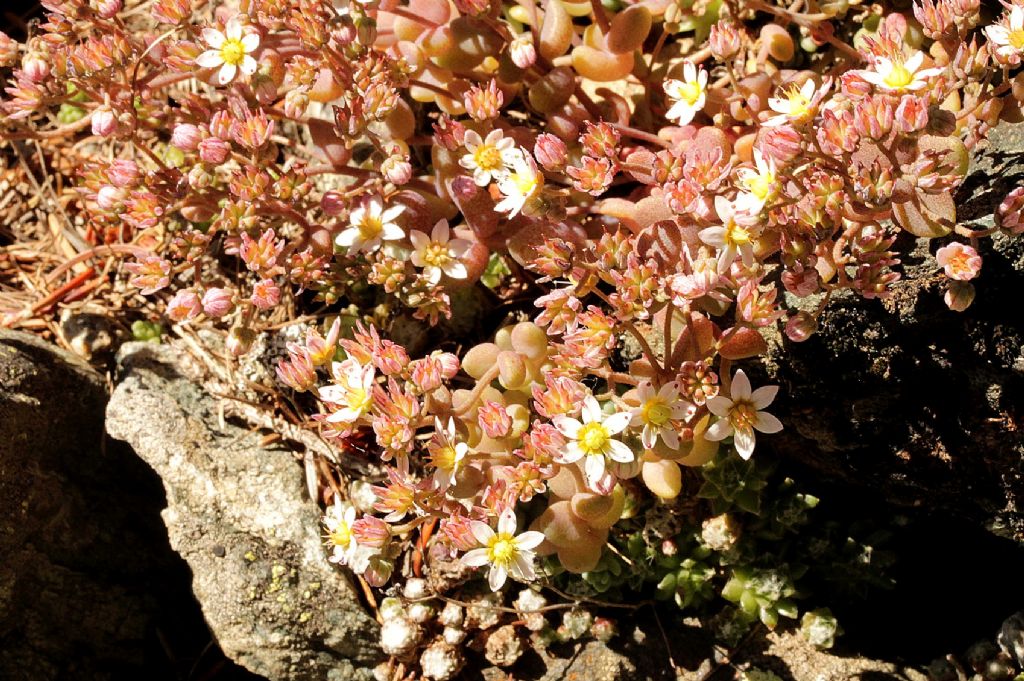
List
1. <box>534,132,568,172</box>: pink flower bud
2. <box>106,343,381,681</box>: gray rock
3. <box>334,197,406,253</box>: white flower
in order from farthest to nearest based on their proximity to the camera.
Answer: <box>106,343,381,681</box>: gray rock, <box>334,197,406,253</box>: white flower, <box>534,132,568,172</box>: pink flower bud

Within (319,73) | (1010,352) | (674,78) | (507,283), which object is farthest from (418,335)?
(1010,352)

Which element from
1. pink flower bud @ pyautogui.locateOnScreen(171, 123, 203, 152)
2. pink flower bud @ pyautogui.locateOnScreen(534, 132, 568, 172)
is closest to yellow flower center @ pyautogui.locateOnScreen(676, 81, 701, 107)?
pink flower bud @ pyautogui.locateOnScreen(534, 132, 568, 172)

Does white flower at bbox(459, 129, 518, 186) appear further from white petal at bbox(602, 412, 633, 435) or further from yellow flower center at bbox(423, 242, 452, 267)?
white petal at bbox(602, 412, 633, 435)

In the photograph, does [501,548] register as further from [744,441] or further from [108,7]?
[108,7]

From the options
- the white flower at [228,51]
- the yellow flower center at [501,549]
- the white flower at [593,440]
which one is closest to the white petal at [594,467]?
the white flower at [593,440]

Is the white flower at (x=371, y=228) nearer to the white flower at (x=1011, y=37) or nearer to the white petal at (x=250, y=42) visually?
the white petal at (x=250, y=42)

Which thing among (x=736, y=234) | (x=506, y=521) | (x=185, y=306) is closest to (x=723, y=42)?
(x=736, y=234)

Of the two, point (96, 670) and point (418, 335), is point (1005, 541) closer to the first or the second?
point (418, 335)
